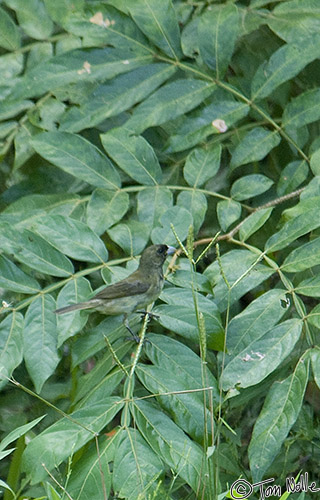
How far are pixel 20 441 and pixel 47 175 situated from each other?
1203mm

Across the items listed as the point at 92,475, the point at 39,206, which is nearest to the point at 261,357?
the point at 92,475

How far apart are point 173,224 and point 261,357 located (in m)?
0.71

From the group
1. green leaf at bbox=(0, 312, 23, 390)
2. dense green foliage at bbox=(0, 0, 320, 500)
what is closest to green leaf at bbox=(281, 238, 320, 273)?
dense green foliage at bbox=(0, 0, 320, 500)

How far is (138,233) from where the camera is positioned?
9.33ft

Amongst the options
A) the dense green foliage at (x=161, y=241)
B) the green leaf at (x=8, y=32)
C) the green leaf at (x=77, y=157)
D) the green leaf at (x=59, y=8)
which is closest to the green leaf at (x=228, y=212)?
the dense green foliage at (x=161, y=241)

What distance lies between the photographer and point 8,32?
365cm

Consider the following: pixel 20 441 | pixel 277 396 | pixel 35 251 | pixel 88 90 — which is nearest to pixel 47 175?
pixel 88 90

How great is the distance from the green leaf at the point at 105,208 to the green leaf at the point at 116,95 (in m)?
0.33

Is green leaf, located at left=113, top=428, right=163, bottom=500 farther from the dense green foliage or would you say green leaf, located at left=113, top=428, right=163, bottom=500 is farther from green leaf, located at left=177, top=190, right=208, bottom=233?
green leaf, located at left=177, top=190, right=208, bottom=233

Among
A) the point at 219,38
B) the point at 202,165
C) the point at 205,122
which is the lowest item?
the point at 202,165

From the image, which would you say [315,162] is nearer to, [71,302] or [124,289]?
[124,289]

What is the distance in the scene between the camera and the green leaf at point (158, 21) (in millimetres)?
3131

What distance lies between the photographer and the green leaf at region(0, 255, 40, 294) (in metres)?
2.57

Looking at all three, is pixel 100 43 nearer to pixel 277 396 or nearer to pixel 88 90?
pixel 88 90
